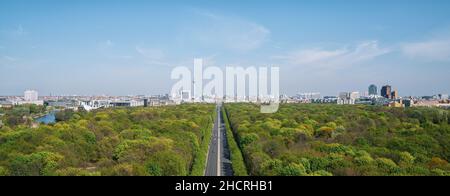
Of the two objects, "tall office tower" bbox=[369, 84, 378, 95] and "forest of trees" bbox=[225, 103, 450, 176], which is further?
"tall office tower" bbox=[369, 84, 378, 95]

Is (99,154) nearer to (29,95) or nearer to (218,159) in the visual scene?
(218,159)

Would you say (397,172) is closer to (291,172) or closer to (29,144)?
(291,172)

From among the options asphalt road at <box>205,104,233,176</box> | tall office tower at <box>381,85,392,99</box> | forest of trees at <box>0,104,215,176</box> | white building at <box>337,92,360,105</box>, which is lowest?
asphalt road at <box>205,104,233,176</box>

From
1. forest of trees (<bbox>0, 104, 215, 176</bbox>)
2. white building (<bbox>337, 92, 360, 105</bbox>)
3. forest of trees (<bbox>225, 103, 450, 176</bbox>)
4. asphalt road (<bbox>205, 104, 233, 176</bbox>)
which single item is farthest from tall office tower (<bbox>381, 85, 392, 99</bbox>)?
forest of trees (<bbox>0, 104, 215, 176</bbox>)

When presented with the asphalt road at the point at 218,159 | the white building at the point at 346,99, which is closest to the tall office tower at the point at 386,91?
the white building at the point at 346,99

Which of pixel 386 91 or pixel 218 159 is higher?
pixel 386 91

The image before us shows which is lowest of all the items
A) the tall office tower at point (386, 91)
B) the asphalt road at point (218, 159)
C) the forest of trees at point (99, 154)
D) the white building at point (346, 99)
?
the asphalt road at point (218, 159)

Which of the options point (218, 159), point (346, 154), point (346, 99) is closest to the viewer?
point (346, 154)

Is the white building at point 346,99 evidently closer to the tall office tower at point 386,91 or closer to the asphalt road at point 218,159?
the tall office tower at point 386,91

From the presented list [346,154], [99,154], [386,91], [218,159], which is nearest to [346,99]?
[386,91]

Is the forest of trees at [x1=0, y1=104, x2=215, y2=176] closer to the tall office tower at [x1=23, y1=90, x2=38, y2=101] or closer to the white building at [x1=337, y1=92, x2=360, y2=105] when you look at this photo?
the white building at [x1=337, y1=92, x2=360, y2=105]
